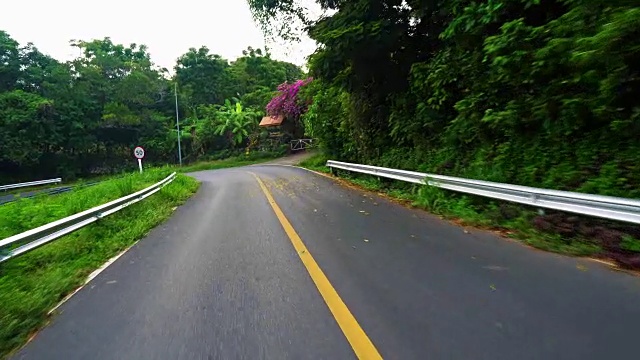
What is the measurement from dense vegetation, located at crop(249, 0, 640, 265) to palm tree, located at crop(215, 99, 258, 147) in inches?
1357

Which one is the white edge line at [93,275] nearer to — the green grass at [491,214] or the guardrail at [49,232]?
the guardrail at [49,232]

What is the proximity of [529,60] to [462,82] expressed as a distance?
287 centimetres

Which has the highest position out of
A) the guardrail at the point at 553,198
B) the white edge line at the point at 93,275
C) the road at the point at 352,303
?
the guardrail at the point at 553,198

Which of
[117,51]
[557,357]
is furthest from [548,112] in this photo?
[117,51]

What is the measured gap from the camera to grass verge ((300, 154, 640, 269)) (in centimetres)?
492

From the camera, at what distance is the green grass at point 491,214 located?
5.31m

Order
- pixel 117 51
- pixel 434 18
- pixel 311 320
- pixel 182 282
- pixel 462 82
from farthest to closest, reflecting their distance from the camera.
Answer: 1. pixel 117 51
2. pixel 434 18
3. pixel 462 82
4. pixel 182 282
5. pixel 311 320

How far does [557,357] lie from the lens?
276 centimetres

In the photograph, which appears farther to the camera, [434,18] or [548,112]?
[434,18]

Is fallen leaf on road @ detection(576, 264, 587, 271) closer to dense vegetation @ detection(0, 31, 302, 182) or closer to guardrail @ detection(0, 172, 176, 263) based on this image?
guardrail @ detection(0, 172, 176, 263)

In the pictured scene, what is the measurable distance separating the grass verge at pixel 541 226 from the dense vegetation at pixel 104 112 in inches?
1478

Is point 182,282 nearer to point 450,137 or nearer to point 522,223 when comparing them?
point 522,223

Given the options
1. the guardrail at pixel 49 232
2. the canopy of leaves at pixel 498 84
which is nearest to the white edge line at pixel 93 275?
the guardrail at pixel 49 232

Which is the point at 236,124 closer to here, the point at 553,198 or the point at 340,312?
the point at 553,198
